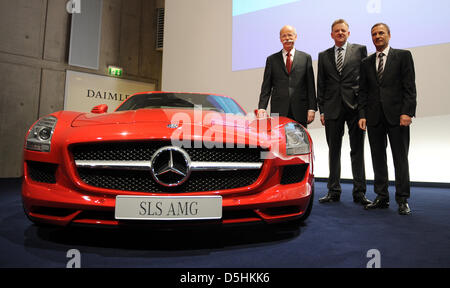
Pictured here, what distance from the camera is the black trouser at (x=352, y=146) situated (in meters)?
2.45

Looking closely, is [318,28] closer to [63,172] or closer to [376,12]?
[376,12]

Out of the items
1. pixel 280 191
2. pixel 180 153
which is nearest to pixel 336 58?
pixel 280 191

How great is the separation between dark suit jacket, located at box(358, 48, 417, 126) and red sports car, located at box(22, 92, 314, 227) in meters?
1.16

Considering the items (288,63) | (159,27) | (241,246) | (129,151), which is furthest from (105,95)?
(241,246)

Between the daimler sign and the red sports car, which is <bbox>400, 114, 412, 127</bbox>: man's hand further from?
the daimler sign

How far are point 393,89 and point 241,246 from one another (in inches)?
63.8

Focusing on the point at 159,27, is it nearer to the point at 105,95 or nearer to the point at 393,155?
the point at 105,95

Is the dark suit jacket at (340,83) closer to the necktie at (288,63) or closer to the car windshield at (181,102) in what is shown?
the necktie at (288,63)

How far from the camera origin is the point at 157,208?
1.13 meters

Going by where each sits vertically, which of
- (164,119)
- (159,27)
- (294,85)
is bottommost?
(164,119)

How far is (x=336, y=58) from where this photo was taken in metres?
2.50

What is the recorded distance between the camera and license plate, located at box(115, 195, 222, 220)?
3.69ft

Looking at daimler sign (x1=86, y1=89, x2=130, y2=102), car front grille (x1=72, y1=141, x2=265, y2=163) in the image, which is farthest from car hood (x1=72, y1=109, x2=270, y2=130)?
daimler sign (x1=86, y1=89, x2=130, y2=102)

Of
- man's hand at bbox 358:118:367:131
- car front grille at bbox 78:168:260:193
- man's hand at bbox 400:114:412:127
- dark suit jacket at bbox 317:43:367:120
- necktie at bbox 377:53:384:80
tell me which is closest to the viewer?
car front grille at bbox 78:168:260:193
